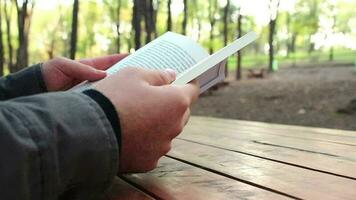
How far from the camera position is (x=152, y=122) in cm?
93

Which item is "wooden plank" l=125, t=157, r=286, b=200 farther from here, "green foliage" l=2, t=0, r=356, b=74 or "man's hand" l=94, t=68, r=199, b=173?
"green foliage" l=2, t=0, r=356, b=74

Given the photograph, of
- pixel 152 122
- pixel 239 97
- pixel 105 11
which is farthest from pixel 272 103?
pixel 105 11

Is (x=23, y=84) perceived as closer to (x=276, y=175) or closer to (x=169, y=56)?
(x=169, y=56)

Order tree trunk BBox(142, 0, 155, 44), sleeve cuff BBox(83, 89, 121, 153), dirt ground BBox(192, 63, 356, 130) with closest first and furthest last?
sleeve cuff BBox(83, 89, 121, 153) → dirt ground BBox(192, 63, 356, 130) → tree trunk BBox(142, 0, 155, 44)

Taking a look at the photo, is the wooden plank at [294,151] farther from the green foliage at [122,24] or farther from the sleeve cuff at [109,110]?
the green foliage at [122,24]

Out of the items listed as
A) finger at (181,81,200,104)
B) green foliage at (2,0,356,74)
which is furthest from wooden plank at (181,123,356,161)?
green foliage at (2,0,356,74)

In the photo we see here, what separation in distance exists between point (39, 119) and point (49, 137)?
37 mm

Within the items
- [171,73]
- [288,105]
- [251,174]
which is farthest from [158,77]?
[288,105]

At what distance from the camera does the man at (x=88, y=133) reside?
2.47 ft

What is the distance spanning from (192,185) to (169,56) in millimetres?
314

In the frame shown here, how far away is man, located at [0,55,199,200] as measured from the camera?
2.47ft

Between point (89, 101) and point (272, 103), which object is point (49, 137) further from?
point (272, 103)

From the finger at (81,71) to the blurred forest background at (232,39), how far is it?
44cm

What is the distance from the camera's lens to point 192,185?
3.50 feet
